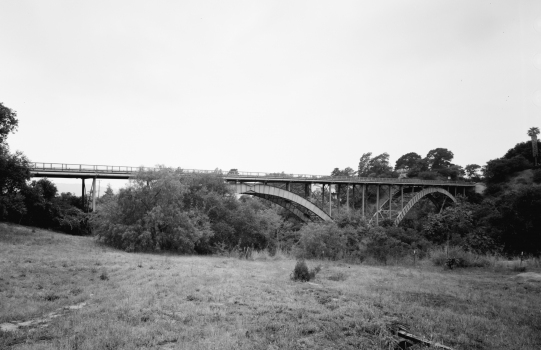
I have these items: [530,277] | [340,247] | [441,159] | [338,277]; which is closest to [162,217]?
[340,247]

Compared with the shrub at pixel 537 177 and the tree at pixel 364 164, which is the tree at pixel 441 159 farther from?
the shrub at pixel 537 177

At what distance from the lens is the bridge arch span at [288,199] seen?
4484 cm

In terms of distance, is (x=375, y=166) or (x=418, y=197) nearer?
(x=418, y=197)

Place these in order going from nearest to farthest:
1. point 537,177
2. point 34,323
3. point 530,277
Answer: point 34,323, point 530,277, point 537,177

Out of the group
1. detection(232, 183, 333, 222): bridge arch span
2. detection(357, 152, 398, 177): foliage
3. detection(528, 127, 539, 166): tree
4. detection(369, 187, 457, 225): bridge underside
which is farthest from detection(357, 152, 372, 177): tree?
detection(232, 183, 333, 222): bridge arch span

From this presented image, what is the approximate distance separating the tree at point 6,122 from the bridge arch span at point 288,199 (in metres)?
24.6

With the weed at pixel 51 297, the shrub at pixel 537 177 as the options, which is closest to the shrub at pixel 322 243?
the weed at pixel 51 297

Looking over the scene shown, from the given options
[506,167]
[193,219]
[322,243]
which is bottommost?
[322,243]

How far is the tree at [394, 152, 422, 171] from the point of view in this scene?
108 m

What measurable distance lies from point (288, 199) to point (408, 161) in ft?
249

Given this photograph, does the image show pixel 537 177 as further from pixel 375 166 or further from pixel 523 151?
pixel 375 166

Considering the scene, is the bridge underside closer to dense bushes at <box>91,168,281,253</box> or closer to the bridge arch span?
the bridge arch span

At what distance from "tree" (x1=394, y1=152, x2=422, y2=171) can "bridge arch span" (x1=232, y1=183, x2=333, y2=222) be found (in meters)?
67.6

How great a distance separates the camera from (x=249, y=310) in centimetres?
871
